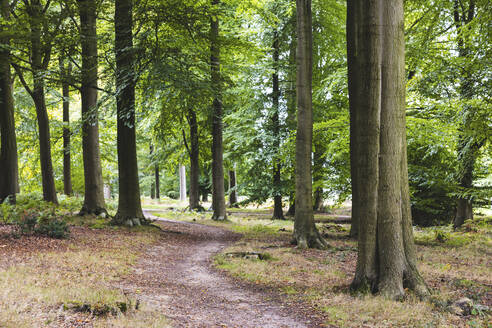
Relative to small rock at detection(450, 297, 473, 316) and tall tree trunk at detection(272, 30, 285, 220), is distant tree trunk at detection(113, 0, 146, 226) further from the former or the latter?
small rock at detection(450, 297, 473, 316)

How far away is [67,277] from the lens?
19.8ft

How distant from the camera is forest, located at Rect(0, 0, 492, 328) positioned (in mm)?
5492

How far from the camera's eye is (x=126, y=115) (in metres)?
11.3

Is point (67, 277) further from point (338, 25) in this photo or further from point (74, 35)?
point (338, 25)

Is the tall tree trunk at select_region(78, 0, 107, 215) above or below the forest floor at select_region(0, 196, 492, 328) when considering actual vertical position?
above

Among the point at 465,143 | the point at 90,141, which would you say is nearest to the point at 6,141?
the point at 90,141

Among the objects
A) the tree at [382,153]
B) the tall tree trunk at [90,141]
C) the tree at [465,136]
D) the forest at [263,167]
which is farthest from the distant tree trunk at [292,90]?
the tree at [382,153]

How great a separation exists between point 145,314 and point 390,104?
485cm

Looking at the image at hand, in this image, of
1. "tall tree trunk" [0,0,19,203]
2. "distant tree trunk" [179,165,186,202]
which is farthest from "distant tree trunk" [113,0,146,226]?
"distant tree trunk" [179,165,186,202]

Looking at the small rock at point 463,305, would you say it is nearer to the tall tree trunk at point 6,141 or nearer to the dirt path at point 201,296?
the dirt path at point 201,296

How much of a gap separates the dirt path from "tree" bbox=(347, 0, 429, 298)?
161 cm

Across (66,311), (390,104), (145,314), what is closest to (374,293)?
(390,104)

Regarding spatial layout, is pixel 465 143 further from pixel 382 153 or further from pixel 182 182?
pixel 182 182

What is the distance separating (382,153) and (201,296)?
3.82 meters
